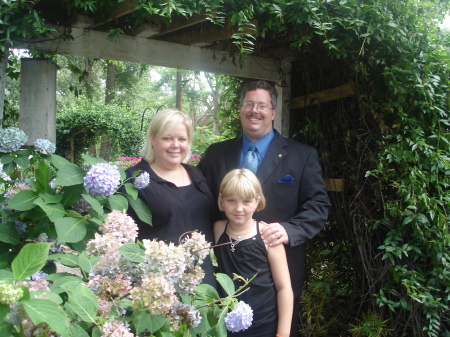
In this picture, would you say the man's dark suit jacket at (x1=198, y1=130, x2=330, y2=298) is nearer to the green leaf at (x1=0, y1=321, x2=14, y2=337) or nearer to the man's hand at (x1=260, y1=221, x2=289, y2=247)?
the man's hand at (x1=260, y1=221, x2=289, y2=247)

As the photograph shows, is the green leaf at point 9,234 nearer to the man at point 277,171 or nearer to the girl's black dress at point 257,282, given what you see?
the girl's black dress at point 257,282

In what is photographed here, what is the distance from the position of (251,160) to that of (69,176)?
1.28 m

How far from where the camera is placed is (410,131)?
2.61 m

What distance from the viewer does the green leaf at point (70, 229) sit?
124 cm

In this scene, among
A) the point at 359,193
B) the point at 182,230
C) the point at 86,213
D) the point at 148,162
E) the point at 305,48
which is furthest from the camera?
the point at 305,48

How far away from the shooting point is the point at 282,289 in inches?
80.5

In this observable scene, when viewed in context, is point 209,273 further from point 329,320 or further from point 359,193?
point 329,320

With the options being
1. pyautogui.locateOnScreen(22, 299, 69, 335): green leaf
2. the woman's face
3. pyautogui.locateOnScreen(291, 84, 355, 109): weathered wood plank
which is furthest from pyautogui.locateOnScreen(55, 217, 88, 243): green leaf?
pyautogui.locateOnScreen(291, 84, 355, 109): weathered wood plank

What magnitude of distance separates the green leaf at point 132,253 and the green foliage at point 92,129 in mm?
11052

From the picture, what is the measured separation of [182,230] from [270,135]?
80 centimetres

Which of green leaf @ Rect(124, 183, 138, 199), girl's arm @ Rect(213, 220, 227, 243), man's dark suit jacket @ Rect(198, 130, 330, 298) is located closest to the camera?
green leaf @ Rect(124, 183, 138, 199)

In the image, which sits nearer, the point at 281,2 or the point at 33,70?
the point at 281,2

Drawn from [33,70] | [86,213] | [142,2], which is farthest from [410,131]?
[33,70]

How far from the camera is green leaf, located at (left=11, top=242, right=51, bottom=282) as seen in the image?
841mm
